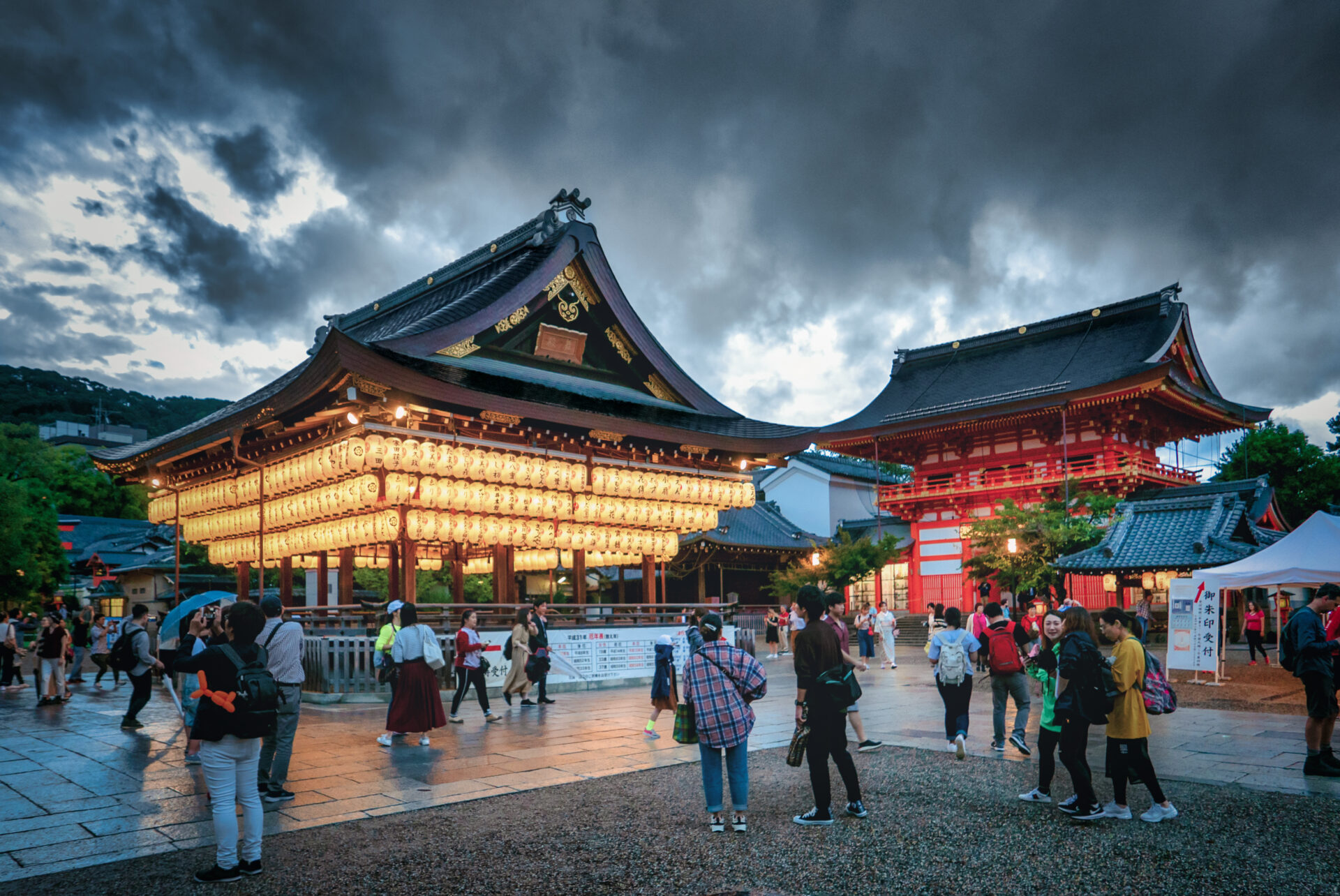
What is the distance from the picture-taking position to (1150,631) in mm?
28203

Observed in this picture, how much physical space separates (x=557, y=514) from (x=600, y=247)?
663 cm

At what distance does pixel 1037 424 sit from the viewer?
3634 centimetres

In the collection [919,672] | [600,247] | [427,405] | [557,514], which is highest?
[600,247]

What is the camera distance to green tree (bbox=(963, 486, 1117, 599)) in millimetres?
28609

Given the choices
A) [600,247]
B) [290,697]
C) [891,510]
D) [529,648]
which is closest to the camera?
[290,697]

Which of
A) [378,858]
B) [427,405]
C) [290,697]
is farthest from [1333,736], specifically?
[427,405]

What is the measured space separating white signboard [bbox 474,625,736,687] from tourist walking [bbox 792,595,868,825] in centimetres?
962

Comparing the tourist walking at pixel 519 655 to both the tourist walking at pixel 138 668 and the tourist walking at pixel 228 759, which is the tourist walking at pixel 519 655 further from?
the tourist walking at pixel 228 759

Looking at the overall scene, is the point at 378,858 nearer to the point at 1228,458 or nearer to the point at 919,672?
the point at 919,672

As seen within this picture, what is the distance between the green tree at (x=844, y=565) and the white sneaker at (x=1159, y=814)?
2764 centimetres

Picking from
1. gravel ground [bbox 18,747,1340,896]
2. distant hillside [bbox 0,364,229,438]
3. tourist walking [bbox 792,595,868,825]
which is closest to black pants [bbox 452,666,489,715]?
gravel ground [bbox 18,747,1340,896]

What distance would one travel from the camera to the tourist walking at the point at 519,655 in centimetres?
1427

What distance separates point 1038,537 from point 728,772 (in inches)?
1018

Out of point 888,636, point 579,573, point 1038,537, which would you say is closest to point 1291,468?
point 1038,537
